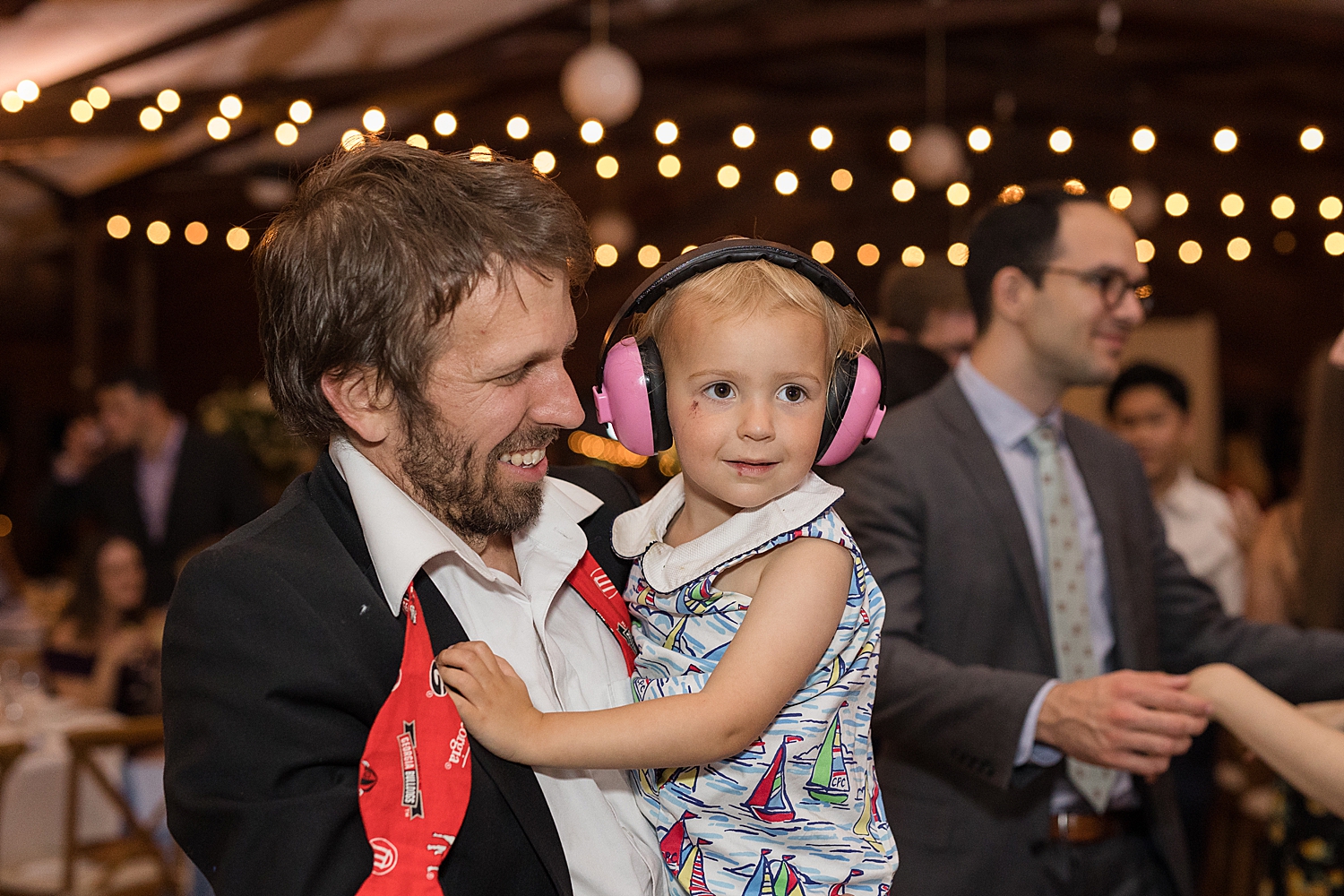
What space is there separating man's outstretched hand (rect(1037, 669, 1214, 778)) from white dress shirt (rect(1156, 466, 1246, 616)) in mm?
3089

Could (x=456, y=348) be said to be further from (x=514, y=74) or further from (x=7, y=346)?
(x=7, y=346)

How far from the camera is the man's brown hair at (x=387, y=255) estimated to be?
4.86 feet

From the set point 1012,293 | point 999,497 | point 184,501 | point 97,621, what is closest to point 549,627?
point 999,497

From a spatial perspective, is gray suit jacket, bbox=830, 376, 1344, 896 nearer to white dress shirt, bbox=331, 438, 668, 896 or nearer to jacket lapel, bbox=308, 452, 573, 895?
white dress shirt, bbox=331, 438, 668, 896

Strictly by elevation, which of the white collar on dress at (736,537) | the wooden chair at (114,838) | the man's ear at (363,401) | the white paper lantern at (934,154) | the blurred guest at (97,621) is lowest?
the wooden chair at (114,838)

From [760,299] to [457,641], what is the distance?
57cm

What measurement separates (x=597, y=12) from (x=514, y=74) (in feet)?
2.20

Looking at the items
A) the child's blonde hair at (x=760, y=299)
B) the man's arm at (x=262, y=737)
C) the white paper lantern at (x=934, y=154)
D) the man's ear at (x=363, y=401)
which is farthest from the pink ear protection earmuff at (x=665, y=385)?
the white paper lantern at (x=934, y=154)

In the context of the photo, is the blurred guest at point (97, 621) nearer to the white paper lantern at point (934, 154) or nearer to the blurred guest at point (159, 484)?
the blurred guest at point (159, 484)

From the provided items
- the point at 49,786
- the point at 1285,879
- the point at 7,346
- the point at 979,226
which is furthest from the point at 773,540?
the point at 7,346

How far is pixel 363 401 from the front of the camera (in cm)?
156

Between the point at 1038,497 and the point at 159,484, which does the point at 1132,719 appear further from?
the point at 159,484

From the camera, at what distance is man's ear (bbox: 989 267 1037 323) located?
8.29 feet

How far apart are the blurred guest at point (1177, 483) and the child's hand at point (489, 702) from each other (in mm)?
3981
